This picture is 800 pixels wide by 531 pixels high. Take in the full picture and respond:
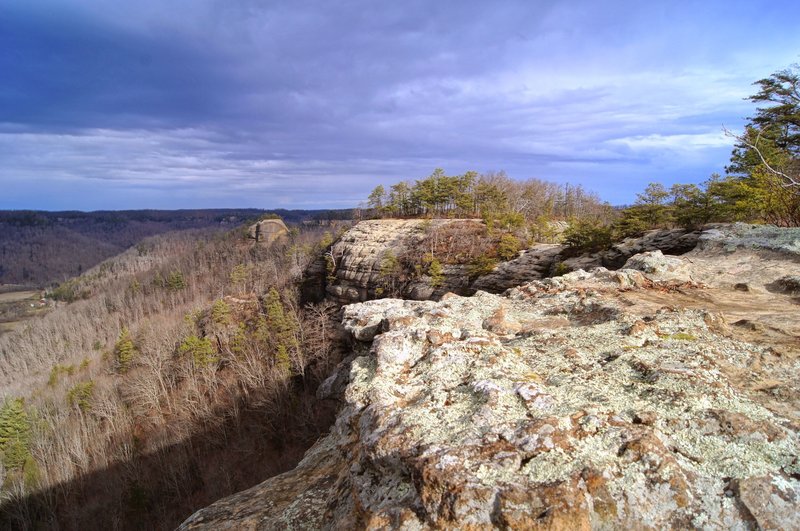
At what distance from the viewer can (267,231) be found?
8888 centimetres

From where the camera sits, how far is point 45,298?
365 ft

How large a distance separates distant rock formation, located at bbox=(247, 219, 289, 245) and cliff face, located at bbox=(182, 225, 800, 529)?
8618cm

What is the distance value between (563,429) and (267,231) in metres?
91.6

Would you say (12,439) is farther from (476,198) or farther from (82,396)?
(476,198)

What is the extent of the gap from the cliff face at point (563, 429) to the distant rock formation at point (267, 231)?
86.2 metres

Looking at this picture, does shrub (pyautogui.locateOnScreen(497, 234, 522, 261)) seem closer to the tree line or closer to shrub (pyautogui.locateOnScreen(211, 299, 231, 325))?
the tree line

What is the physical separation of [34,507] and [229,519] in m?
33.9

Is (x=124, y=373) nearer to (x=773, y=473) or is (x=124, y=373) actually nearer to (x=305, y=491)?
(x=305, y=491)

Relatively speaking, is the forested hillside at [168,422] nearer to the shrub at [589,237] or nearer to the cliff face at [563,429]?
the cliff face at [563,429]

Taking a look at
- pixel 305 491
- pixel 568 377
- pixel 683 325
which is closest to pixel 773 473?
pixel 568 377

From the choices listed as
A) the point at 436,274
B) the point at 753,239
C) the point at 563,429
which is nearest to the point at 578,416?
the point at 563,429

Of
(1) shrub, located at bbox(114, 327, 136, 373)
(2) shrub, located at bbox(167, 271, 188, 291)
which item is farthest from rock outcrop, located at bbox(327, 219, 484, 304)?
(2) shrub, located at bbox(167, 271, 188, 291)

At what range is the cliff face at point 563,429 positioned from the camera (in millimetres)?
2947

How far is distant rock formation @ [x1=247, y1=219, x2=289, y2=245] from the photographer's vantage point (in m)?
88.1
